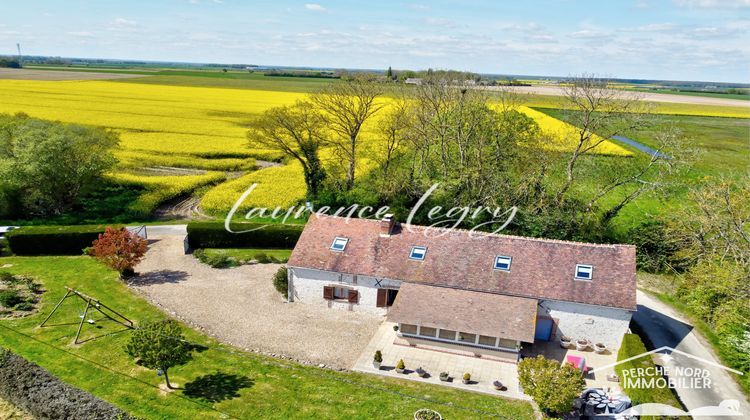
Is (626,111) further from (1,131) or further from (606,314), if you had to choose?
(1,131)

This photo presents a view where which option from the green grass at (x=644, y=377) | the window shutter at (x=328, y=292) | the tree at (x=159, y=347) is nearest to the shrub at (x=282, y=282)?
the window shutter at (x=328, y=292)

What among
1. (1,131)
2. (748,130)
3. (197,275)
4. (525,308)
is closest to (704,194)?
(525,308)

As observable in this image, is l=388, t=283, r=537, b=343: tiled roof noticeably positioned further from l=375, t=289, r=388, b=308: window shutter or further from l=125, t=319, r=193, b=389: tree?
l=125, t=319, r=193, b=389: tree

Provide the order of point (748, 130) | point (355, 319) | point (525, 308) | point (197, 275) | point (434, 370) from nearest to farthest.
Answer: point (434, 370) → point (525, 308) → point (355, 319) → point (197, 275) → point (748, 130)

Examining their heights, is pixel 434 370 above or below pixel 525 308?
below

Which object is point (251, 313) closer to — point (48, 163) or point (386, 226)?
point (386, 226)

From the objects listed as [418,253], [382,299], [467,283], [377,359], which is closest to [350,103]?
[418,253]

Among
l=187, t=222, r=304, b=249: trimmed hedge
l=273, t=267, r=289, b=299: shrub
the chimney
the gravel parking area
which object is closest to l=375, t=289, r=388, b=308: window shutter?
the gravel parking area
